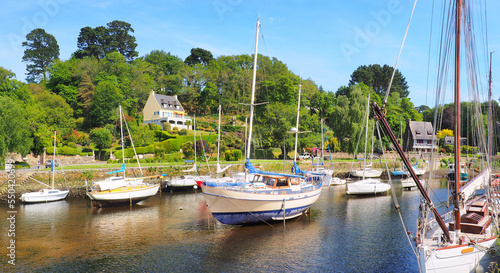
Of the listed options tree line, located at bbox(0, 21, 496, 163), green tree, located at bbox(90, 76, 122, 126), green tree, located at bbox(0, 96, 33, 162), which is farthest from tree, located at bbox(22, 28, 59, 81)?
green tree, located at bbox(0, 96, 33, 162)

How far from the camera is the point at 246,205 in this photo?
966 inches

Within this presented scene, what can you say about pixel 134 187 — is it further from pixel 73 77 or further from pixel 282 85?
pixel 73 77

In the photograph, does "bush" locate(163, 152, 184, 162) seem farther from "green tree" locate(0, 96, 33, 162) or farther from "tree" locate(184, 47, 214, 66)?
"tree" locate(184, 47, 214, 66)

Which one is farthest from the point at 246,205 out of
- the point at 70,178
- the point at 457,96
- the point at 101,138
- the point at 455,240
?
the point at 101,138

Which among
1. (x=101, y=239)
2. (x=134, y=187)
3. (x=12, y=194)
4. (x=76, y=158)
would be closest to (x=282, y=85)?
(x=76, y=158)

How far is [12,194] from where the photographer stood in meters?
37.0

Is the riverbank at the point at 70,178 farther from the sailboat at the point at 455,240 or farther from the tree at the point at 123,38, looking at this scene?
the tree at the point at 123,38

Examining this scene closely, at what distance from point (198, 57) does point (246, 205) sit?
111737 millimetres

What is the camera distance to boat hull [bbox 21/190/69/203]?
35.5 m

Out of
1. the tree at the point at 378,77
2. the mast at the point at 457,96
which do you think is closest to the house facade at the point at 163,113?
the tree at the point at 378,77

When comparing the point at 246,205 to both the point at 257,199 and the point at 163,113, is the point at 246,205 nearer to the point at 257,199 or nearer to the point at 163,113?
the point at 257,199

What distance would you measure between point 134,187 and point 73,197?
9400 millimetres

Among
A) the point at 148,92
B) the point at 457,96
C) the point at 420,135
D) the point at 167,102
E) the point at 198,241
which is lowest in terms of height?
the point at 198,241

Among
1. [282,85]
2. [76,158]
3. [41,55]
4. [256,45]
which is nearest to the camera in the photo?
[256,45]
